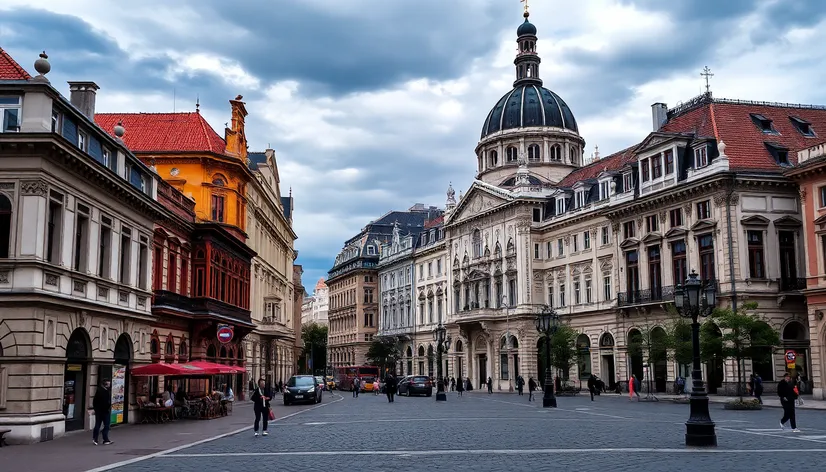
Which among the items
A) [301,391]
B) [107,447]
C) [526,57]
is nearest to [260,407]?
[107,447]

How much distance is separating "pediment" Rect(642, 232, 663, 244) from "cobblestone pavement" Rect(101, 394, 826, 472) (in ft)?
90.5

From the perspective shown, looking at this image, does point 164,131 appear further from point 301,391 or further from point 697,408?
point 697,408

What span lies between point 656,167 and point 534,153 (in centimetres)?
3671

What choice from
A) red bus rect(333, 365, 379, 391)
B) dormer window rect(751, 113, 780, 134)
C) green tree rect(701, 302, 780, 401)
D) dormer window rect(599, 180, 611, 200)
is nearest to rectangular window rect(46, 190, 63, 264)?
green tree rect(701, 302, 780, 401)

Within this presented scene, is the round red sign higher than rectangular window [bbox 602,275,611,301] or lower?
lower

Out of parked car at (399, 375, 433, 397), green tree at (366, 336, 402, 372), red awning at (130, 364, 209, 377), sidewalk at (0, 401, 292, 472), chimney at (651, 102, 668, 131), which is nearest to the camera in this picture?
sidewalk at (0, 401, 292, 472)

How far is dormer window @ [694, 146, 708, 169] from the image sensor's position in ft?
184

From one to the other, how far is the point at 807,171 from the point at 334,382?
64.9m

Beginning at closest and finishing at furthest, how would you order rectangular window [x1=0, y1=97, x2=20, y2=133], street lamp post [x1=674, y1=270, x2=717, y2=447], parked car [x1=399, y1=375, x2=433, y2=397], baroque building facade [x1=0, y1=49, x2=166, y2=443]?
street lamp post [x1=674, y1=270, x2=717, y2=447]
baroque building facade [x1=0, y1=49, x2=166, y2=443]
rectangular window [x1=0, y1=97, x2=20, y2=133]
parked car [x1=399, y1=375, x2=433, y2=397]

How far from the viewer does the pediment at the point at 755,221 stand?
53281 millimetres

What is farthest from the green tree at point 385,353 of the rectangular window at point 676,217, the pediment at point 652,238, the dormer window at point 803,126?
the dormer window at point 803,126

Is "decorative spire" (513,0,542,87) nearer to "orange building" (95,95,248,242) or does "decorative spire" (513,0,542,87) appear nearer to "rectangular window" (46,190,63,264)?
"orange building" (95,95,248,242)

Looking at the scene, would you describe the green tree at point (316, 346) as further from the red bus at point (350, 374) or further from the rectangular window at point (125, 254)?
the rectangular window at point (125, 254)

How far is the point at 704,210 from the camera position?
56.1 meters
